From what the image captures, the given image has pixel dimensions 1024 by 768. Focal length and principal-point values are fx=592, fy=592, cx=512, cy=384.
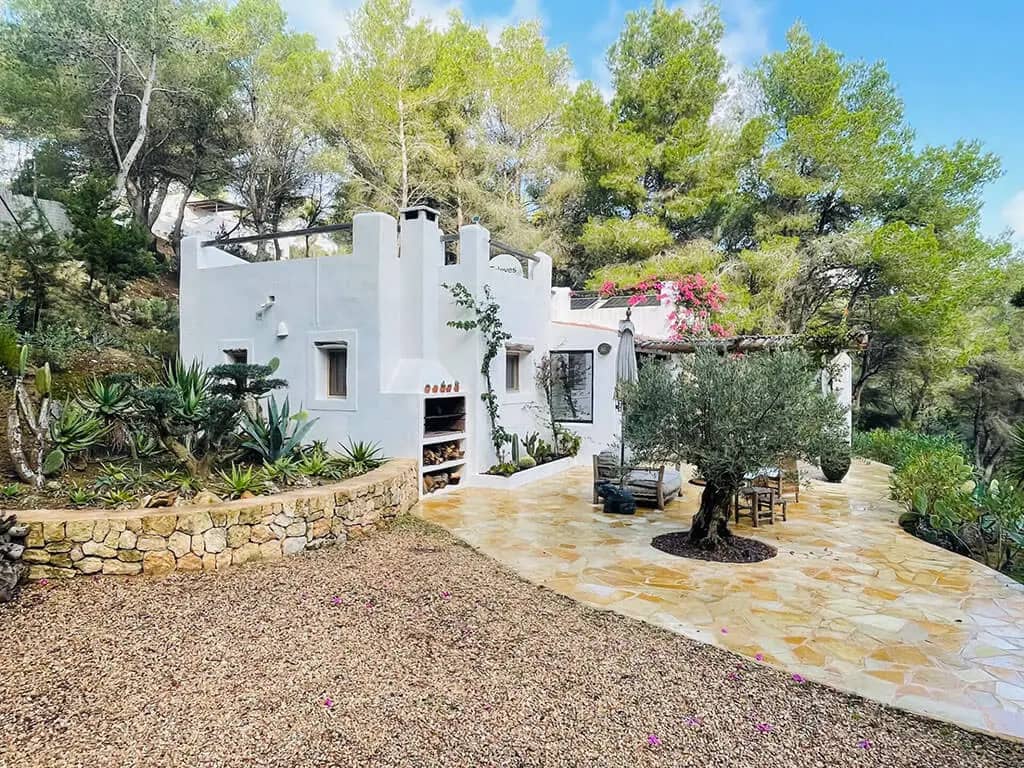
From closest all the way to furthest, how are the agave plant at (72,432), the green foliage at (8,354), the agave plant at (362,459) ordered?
the agave plant at (72,432) < the green foliage at (8,354) < the agave plant at (362,459)

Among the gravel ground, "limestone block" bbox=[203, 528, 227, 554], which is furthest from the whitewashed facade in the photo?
the gravel ground

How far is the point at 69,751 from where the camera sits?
3211 mm

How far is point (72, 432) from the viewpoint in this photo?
24.8 feet

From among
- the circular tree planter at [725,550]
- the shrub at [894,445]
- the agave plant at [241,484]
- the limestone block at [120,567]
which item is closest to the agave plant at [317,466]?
the agave plant at [241,484]

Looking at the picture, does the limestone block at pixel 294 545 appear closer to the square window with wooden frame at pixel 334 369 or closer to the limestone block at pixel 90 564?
the limestone block at pixel 90 564

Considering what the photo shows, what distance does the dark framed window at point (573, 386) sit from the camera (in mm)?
13906

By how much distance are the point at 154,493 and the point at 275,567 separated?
1691 mm

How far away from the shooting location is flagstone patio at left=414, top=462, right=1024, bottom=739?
435 cm

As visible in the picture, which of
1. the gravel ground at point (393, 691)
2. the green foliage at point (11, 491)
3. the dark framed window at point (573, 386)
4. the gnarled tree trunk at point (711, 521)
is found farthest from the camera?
the dark framed window at point (573, 386)

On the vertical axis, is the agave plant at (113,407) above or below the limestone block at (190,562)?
above

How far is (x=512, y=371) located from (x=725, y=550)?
6903 mm

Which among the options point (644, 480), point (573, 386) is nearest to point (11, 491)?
point (644, 480)

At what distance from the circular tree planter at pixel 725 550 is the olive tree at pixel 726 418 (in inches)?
4.8

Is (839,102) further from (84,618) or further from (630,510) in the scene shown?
(84,618)
